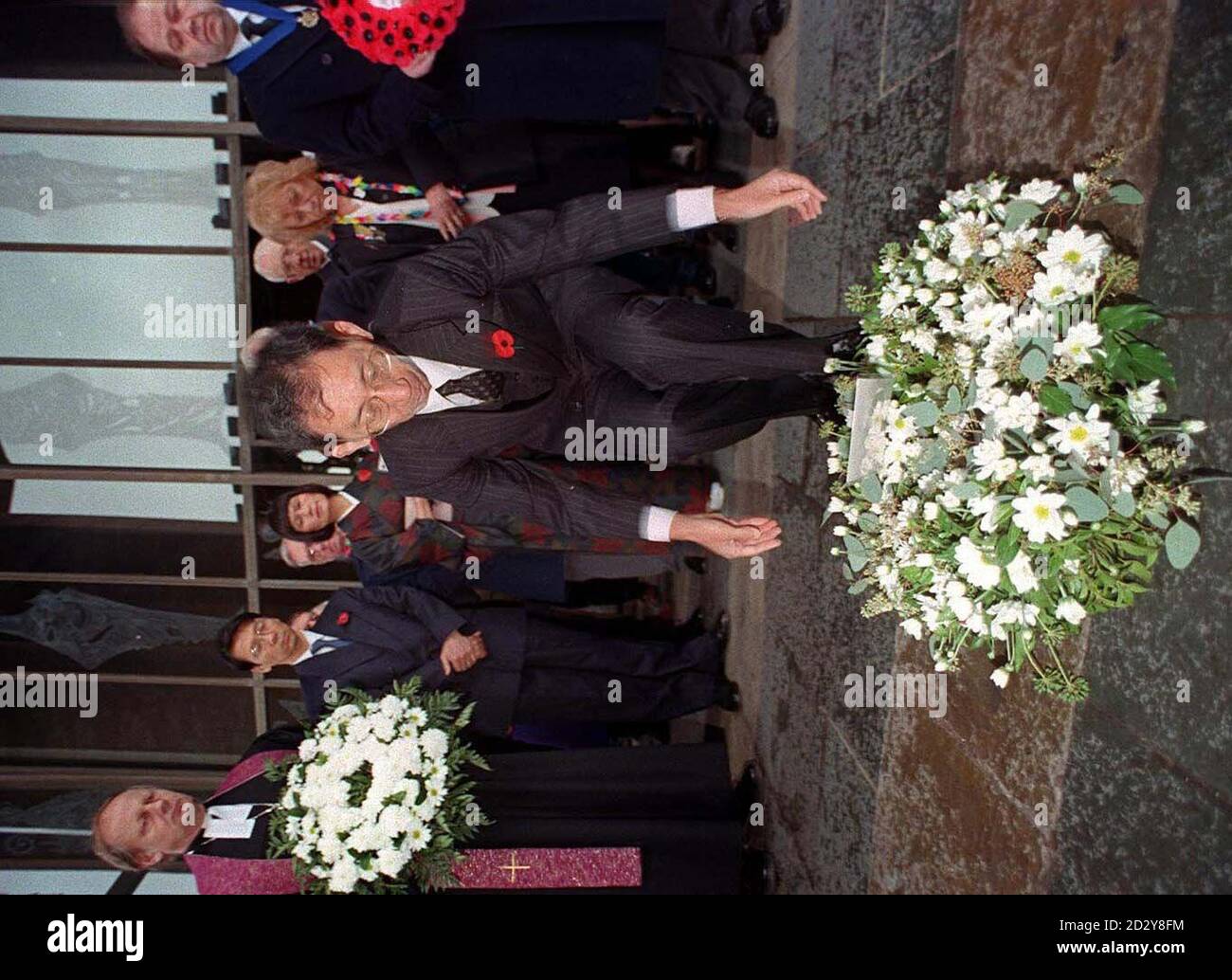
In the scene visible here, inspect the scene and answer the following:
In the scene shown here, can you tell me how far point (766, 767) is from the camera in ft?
12.0

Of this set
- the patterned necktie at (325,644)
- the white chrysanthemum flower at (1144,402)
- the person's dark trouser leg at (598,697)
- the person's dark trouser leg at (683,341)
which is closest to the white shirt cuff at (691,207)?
the person's dark trouser leg at (683,341)

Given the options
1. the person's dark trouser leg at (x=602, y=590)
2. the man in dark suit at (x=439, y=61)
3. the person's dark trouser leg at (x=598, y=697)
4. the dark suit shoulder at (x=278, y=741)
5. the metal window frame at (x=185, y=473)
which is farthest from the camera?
the metal window frame at (x=185, y=473)

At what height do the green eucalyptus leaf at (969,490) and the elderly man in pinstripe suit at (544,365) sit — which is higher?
the elderly man in pinstripe suit at (544,365)

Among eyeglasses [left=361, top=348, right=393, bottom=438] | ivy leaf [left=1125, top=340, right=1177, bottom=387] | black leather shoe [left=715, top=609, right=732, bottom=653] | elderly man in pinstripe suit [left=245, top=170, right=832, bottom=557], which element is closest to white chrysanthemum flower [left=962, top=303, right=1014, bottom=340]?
ivy leaf [left=1125, top=340, right=1177, bottom=387]

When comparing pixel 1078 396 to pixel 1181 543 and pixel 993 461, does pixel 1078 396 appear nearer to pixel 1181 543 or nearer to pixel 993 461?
pixel 993 461

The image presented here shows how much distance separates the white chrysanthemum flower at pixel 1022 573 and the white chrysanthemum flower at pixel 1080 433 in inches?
8.4

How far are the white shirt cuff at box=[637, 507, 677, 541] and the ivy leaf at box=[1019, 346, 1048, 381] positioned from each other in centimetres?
115

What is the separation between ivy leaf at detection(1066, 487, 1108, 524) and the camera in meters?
1.48

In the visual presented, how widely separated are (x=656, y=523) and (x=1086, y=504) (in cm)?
127

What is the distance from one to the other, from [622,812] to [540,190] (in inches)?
105

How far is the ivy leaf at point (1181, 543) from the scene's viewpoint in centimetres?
153

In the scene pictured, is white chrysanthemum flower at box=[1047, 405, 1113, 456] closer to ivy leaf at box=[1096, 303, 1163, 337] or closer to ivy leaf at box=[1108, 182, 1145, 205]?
ivy leaf at box=[1096, 303, 1163, 337]

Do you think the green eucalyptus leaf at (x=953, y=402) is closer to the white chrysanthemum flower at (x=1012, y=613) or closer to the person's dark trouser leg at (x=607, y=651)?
the white chrysanthemum flower at (x=1012, y=613)
